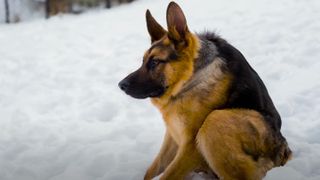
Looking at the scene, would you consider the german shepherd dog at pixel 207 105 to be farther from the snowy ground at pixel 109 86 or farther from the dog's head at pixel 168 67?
the snowy ground at pixel 109 86

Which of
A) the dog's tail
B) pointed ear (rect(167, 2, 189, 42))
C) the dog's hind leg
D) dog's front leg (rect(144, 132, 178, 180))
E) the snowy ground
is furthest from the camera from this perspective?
the snowy ground

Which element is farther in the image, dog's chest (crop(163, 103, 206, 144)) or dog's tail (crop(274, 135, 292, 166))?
dog's tail (crop(274, 135, 292, 166))

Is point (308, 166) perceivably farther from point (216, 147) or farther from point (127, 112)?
point (127, 112)

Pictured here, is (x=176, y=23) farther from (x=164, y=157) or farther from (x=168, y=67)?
(x=164, y=157)

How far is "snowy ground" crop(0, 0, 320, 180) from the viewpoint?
17.7 feet

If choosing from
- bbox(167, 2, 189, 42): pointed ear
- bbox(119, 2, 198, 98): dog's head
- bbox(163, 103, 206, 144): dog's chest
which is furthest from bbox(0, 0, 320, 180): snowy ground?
bbox(167, 2, 189, 42): pointed ear

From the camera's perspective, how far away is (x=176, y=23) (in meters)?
4.31

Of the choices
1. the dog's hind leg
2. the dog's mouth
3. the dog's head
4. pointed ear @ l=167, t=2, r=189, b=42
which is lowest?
the dog's hind leg

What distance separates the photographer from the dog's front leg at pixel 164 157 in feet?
15.7

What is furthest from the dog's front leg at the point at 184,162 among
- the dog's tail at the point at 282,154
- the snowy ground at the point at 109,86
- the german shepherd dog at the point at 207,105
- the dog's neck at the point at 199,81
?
the snowy ground at the point at 109,86

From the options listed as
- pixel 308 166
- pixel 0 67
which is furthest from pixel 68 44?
pixel 308 166

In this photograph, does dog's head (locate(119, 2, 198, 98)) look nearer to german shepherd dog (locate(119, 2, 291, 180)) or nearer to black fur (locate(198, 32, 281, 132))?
german shepherd dog (locate(119, 2, 291, 180))

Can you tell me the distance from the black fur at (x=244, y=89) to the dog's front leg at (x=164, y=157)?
75 centimetres

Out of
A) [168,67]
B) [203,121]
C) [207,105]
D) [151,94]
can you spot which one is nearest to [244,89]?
[207,105]
